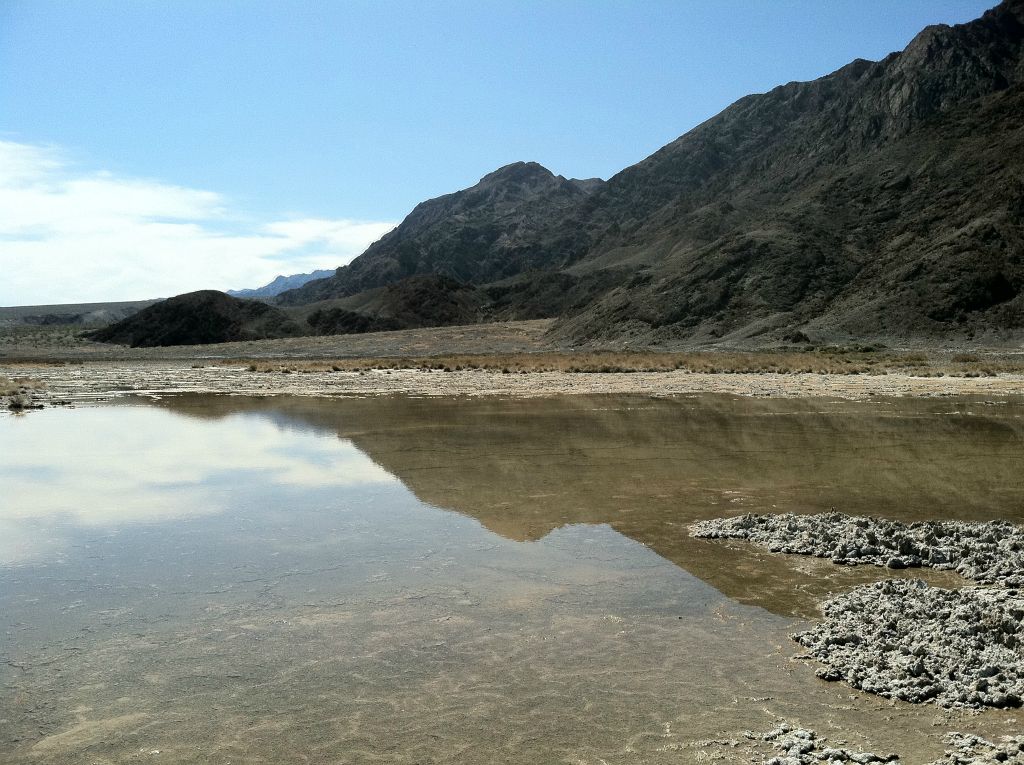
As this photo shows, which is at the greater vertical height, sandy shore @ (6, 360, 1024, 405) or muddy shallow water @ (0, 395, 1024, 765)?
sandy shore @ (6, 360, 1024, 405)

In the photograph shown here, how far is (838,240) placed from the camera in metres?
82.5

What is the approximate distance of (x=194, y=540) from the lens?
1110 cm

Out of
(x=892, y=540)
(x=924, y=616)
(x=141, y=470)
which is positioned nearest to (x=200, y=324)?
(x=141, y=470)

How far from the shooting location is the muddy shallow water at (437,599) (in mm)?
5797

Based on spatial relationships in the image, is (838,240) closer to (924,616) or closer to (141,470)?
(141,470)

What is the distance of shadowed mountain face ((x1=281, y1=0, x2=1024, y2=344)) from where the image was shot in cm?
6762

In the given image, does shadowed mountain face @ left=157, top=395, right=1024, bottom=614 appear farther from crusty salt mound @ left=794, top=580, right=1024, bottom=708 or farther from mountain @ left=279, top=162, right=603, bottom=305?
mountain @ left=279, top=162, right=603, bottom=305

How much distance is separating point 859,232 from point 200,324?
86353 millimetres

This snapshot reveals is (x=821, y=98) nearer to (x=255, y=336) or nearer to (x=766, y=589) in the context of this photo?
(x=255, y=336)

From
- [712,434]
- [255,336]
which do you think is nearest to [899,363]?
[712,434]

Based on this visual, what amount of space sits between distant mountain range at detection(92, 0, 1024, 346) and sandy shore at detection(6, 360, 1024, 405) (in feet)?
93.4

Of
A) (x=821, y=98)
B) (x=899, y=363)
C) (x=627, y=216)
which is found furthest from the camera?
(x=627, y=216)

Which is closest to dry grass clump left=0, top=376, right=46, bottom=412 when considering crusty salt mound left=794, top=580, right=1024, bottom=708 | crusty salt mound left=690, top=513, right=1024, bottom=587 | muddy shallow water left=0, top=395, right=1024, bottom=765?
muddy shallow water left=0, top=395, right=1024, bottom=765

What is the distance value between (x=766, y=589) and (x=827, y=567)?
1192 millimetres
